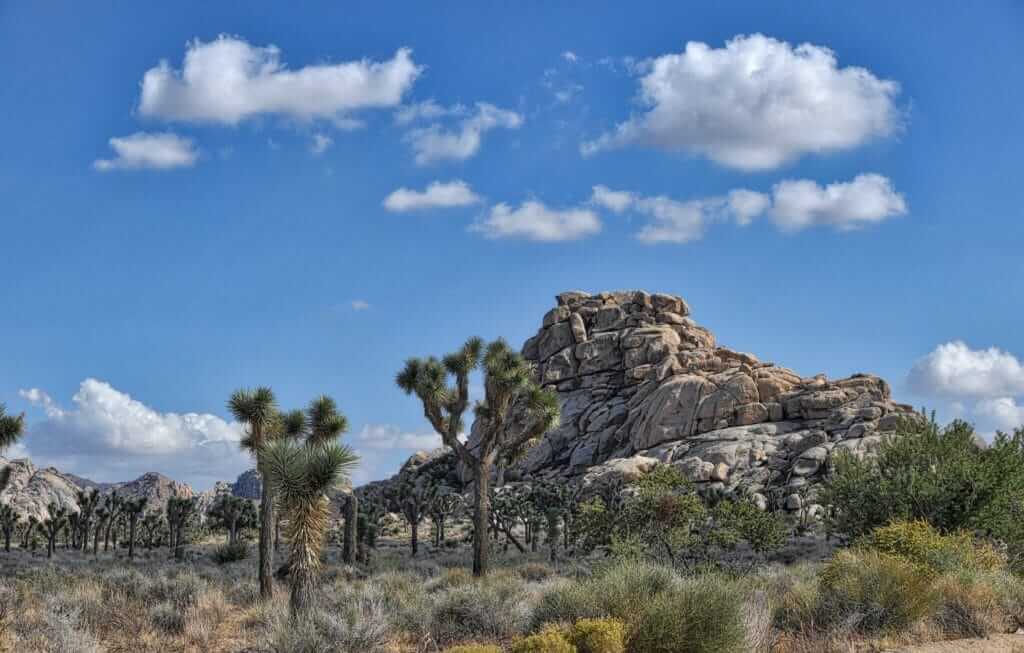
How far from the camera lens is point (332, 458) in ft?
53.4

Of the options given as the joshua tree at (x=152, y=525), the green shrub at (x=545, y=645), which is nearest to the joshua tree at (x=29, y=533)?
the joshua tree at (x=152, y=525)

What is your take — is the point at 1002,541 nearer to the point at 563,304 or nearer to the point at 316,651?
the point at 316,651

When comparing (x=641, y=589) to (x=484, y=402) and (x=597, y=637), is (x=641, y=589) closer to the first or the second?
(x=597, y=637)

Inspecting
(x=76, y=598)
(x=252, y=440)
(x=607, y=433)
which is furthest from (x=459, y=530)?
(x=76, y=598)

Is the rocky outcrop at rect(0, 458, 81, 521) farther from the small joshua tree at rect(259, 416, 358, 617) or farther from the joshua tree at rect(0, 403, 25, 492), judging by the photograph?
the small joshua tree at rect(259, 416, 358, 617)

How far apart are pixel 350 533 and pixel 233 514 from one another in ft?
74.4

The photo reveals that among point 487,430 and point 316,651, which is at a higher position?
point 487,430

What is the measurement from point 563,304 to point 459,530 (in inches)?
1975

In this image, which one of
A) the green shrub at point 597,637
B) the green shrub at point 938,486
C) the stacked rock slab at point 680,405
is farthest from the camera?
the stacked rock slab at point 680,405

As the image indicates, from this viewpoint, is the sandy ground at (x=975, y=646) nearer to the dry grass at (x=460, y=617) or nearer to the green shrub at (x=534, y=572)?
the dry grass at (x=460, y=617)

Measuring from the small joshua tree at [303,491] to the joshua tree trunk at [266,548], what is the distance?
24.4 feet

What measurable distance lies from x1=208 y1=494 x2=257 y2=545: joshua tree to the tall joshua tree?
31863mm

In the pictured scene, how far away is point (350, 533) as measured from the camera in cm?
4244

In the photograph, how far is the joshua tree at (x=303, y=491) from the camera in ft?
52.5
